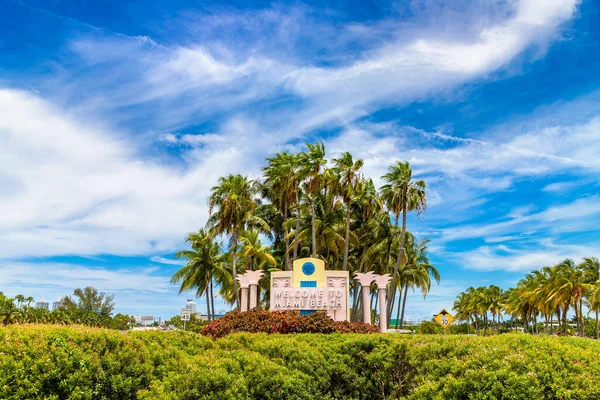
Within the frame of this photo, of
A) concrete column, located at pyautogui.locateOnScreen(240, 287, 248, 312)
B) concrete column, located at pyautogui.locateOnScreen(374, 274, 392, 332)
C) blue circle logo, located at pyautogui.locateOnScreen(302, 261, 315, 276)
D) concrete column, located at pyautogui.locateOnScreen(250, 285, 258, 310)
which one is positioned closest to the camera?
blue circle logo, located at pyautogui.locateOnScreen(302, 261, 315, 276)

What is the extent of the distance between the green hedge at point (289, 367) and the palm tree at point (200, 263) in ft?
121

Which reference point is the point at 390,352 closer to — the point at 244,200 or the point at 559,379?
the point at 559,379

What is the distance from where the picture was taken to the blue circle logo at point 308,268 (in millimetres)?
26547

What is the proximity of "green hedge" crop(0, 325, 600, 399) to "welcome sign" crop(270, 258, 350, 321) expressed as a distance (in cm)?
1574

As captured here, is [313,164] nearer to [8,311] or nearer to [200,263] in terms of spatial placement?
[200,263]

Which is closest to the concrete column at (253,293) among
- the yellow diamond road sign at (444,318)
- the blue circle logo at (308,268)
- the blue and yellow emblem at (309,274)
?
the blue and yellow emblem at (309,274)

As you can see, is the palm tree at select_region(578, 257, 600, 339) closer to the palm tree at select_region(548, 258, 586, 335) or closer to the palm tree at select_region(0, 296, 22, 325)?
the palm tree at select_region(548, 258, 586, 335)

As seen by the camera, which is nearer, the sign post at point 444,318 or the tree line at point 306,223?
the sign post at point 444,318

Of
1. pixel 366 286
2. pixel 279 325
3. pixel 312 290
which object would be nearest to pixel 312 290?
pixel 312 290

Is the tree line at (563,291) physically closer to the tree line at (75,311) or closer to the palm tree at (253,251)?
the palm tree at (253,251)

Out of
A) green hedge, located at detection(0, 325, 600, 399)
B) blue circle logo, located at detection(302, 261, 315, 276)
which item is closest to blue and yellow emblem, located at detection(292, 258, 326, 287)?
blue circle logo, located at detection(302, 261, 315, 276)

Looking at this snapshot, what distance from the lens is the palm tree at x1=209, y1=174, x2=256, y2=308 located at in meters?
38.4

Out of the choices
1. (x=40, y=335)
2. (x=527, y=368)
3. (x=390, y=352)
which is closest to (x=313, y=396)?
(x=390, y=352)

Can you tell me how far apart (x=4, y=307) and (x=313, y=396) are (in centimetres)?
6017
